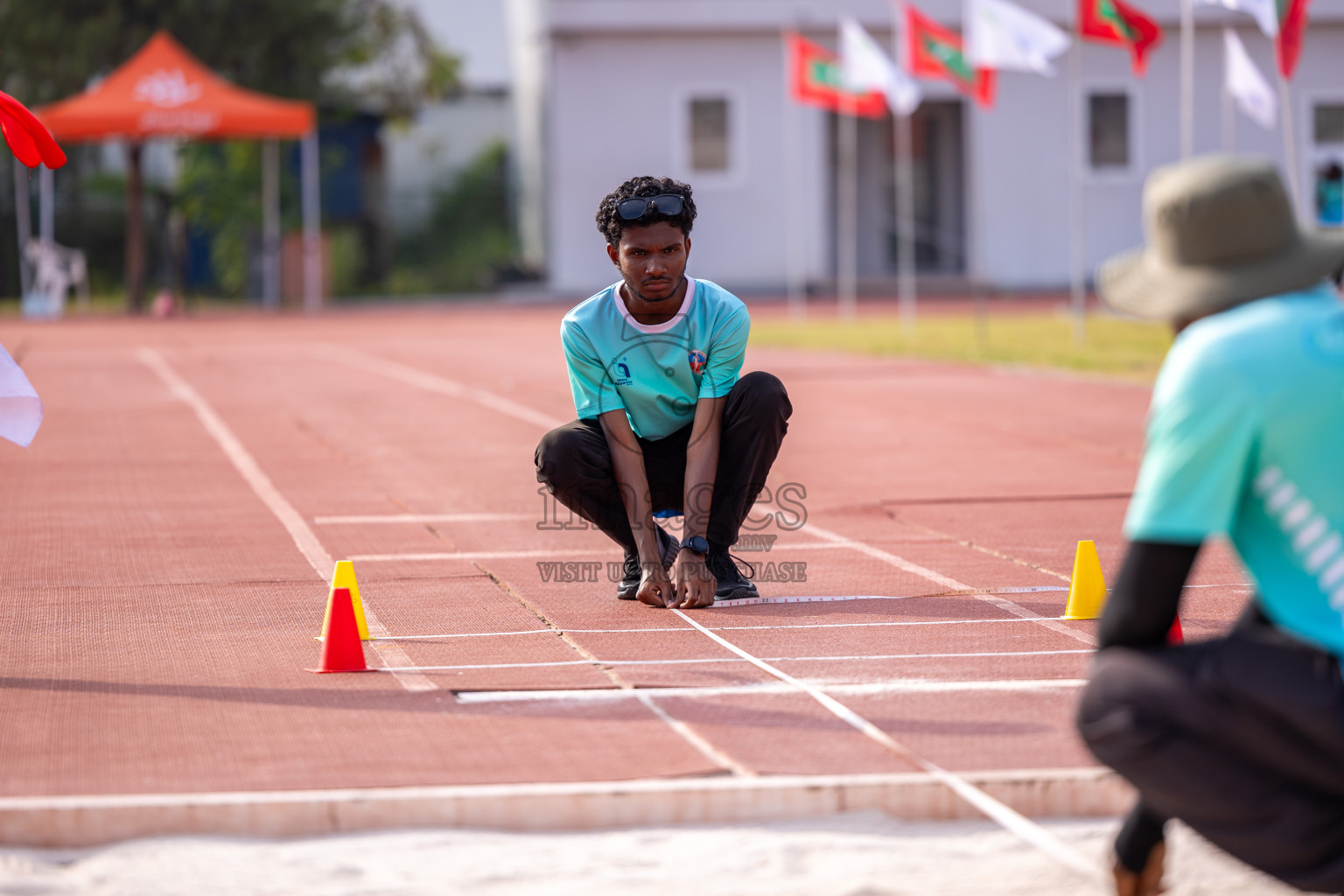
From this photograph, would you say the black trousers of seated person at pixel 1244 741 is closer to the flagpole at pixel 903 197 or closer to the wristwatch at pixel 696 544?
the wristwatch at pixel 696 544

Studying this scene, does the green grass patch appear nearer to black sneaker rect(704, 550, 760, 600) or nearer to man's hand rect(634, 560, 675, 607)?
black sneaker rect(704, 550, 760, 600)

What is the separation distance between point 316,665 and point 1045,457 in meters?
6.68

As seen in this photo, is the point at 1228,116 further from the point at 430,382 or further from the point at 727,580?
the point at 727,580

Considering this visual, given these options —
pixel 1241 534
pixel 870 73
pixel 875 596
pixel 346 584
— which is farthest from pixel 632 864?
pixel 870 73

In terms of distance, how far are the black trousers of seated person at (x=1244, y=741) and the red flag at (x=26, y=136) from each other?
4059 millimetres

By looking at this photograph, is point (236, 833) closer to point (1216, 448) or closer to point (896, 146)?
point (1216, 448)

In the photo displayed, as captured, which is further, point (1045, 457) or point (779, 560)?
point (1045, 457)

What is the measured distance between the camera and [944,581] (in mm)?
7129

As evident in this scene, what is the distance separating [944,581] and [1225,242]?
3994 millimetres

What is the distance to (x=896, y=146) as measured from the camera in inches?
1340

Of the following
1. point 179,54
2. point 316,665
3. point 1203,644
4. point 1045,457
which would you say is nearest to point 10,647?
point 316,665

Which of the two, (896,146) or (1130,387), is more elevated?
(896,146)

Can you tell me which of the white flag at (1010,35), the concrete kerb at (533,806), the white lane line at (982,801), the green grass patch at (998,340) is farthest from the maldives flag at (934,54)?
the concrete kerb at (533,806)

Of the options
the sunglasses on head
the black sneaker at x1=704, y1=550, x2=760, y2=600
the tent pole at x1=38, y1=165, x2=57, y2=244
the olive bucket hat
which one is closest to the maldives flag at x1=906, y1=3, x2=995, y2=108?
the tent pole at x1=38, y1=165, x2=57, y2=244
